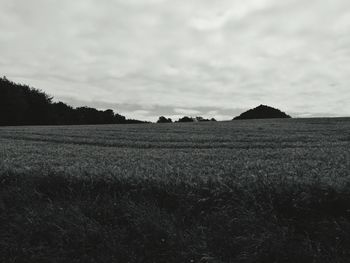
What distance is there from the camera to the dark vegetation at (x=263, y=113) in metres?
104

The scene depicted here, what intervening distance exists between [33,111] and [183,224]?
361 feet

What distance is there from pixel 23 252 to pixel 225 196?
4135mm

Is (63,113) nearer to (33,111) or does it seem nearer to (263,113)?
(33,111)

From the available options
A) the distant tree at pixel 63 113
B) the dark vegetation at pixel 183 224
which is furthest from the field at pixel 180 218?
the distant tree at pixel 63 113

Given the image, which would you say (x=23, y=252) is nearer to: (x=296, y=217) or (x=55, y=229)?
(x=55, y=229)

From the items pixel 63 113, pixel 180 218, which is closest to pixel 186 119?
pixel 63 113

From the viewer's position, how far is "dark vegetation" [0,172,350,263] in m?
6.41

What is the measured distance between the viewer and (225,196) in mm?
7910

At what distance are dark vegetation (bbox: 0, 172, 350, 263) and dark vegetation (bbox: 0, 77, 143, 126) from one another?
95.8 meters

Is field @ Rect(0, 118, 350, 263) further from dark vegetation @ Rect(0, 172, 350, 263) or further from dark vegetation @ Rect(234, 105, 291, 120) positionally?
dark vegetation @ Rect(234, 105, 291, 120)

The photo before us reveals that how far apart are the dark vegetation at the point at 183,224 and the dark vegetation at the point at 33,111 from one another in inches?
3771

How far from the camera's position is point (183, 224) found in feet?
24.1

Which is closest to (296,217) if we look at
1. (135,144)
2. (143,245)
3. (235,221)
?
(235,221)

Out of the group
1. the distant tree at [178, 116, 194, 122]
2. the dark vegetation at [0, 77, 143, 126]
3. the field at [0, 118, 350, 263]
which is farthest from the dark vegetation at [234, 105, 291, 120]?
the field at [0, 118, 350, 263]
